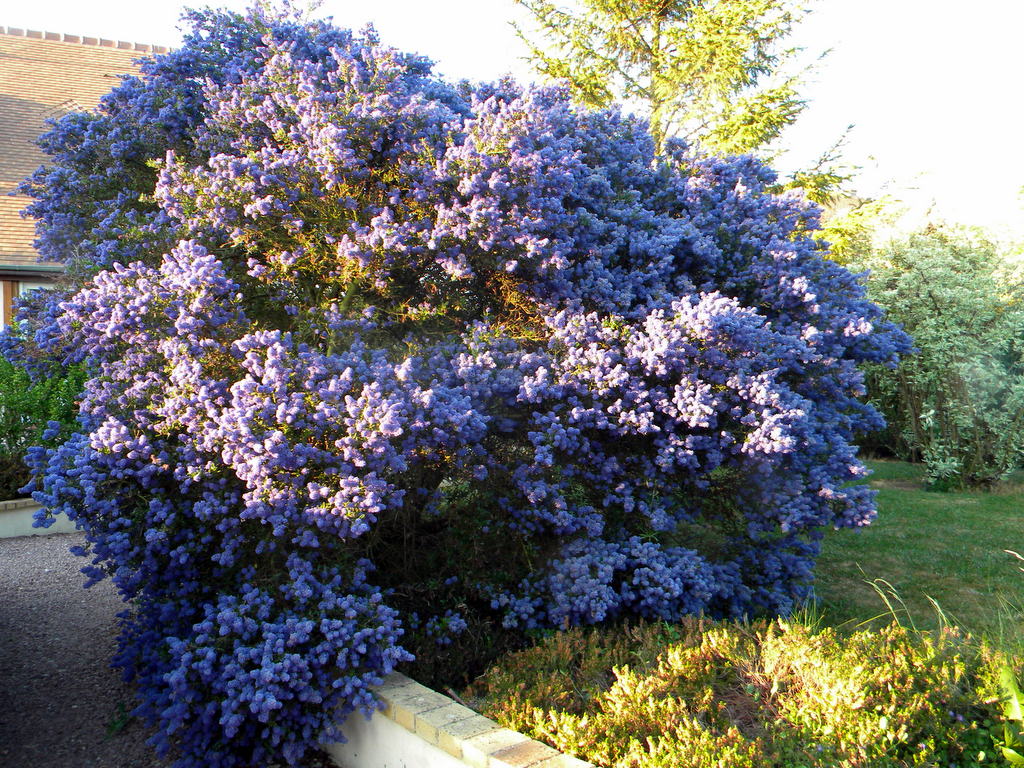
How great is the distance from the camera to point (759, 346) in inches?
185

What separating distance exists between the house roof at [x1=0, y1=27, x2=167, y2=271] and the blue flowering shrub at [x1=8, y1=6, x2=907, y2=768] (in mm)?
9667

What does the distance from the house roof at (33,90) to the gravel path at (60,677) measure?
7.86 m

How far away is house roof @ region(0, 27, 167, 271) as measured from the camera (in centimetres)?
1354

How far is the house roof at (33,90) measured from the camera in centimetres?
1354

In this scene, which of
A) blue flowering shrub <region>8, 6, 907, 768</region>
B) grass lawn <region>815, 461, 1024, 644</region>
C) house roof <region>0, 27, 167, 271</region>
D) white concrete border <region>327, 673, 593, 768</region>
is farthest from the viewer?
house roof <region>0, 27, 167, 271</region>

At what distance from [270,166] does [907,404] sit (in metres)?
11.8

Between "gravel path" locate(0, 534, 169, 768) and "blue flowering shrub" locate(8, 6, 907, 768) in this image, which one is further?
"gravel path" locate(0, 534, 169, 768)

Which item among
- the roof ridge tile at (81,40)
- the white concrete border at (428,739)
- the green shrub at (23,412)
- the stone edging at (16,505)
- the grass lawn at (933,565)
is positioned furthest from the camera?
the roof ridge tile at (81,40)

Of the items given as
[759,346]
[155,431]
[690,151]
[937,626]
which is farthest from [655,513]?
[690,151]

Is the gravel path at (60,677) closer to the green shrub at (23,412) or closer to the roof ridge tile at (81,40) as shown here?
the green shrub at (23,412)

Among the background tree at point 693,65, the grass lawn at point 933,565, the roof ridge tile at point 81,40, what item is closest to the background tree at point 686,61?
the background tree at point 693,65

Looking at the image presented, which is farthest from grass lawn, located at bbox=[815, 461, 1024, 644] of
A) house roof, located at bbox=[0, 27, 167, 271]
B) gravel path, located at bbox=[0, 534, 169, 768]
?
house roof, located at bbox=[0, 27, 167, 271]

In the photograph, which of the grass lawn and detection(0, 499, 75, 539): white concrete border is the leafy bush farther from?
detection(0, 499, 75, 539): white concrete border

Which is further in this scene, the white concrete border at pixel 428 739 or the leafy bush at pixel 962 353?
the leafy bush at pixel 962 353
